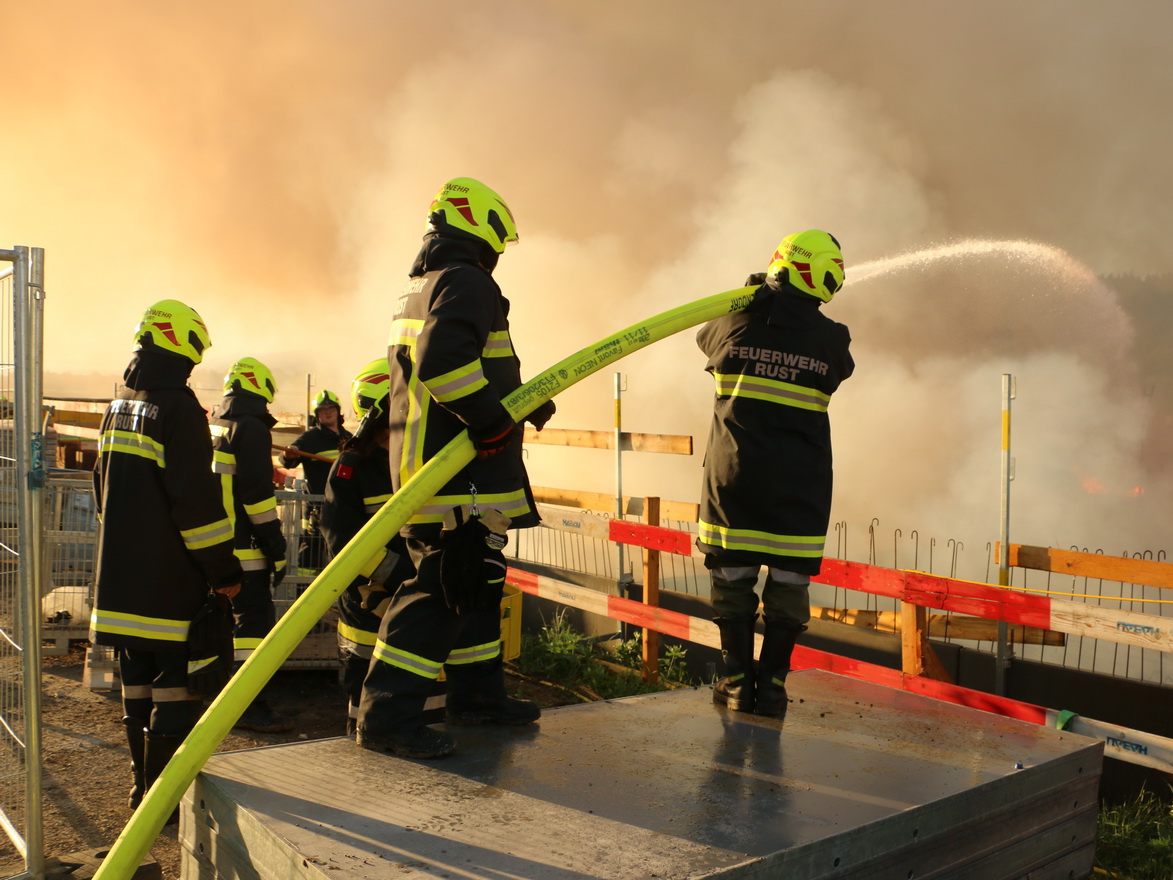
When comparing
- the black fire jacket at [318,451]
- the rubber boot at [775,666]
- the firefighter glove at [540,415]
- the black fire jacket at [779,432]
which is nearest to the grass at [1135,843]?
the rubber boot at [775,666]

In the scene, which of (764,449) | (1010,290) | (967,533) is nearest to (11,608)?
(764,449)

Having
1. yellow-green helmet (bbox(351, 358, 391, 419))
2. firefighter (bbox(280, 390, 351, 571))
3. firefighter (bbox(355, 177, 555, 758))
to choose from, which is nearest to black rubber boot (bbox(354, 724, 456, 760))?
firefighter (bbox(355, 177, 555, 758))

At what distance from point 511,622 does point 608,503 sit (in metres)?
1.35

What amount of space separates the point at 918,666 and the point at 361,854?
3.18 metres

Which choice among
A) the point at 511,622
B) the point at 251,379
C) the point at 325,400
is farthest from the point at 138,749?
the point at 325,400

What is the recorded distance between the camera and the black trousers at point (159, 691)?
3943 millimetres

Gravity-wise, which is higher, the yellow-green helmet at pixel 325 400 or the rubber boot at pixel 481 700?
the yellow-green helmet at pixel 325 400

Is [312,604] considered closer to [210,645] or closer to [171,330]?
[210,645]

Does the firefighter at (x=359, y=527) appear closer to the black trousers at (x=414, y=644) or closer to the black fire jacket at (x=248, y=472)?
the black fire jacket at (x=248, y=472)

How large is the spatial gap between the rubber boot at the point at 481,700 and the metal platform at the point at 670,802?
9cm

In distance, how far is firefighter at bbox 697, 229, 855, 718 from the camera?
3.70m

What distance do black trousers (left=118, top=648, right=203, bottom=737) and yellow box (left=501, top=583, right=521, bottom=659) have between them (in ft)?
8.84

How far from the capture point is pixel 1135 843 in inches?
157

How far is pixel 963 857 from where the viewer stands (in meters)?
2.91
